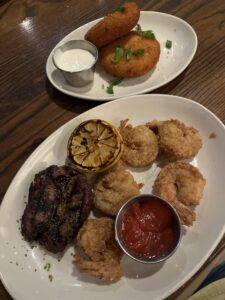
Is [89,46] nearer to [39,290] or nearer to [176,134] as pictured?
[176,134]

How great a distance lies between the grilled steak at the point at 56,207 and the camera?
2.49 metres

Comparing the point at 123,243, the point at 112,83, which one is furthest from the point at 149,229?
the point at 112,83

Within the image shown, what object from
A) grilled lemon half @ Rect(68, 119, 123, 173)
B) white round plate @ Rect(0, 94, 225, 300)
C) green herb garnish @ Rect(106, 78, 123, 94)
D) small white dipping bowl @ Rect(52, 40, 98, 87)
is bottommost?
white round plate @ Rect(0, 94, 225, 300)

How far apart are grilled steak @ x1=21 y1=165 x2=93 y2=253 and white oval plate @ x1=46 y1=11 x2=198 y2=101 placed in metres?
0.94

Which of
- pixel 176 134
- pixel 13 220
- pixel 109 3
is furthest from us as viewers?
pixel 109 3

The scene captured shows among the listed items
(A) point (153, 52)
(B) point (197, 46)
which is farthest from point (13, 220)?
(B) point (197, 46)

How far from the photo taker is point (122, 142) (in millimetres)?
2787

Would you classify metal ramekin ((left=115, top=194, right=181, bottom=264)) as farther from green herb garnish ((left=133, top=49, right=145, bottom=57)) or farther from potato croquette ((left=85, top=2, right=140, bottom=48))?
potato croquette ((left=85, top=2, right=140, bottom=48))

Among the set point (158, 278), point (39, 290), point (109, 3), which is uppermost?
point (109, 3)

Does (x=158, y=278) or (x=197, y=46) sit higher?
(x=197, y=46)

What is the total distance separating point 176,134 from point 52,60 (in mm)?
1459

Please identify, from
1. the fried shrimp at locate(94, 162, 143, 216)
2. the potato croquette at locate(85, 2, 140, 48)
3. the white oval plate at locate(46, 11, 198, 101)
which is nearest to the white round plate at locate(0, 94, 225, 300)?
the fried shrimp at locate(94, 162, 143, 216)

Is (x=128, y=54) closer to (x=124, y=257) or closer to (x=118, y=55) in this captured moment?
(x=118, y=55)

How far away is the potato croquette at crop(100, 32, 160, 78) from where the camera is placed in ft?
10.9
